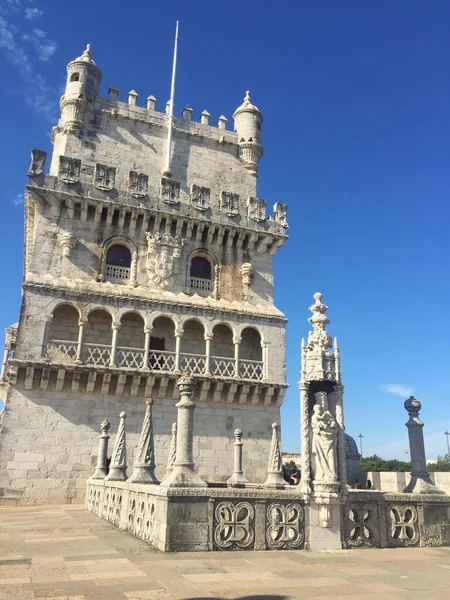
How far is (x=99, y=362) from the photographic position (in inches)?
916

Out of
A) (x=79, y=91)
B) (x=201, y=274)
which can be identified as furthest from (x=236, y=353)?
(x=79, y=91)

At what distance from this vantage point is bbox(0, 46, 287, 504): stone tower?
22.0 m

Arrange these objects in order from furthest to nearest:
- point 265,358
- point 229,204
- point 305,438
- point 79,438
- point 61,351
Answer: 1. point 229,204
2. point 265,358
3. point 61,351
4. point 79,438
5. point 305,438

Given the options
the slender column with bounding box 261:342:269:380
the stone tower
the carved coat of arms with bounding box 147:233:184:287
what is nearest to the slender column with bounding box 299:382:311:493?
the stone tower

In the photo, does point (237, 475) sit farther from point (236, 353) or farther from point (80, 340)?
point (80, 340)

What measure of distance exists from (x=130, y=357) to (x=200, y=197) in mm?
9585

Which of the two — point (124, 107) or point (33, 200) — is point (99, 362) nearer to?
point (33, 200)

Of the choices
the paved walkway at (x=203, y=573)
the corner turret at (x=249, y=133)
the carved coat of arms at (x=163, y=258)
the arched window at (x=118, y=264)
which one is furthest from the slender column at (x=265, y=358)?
the paved walkway at (x=203, y=573)

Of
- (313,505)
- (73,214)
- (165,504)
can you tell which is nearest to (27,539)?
(165,504)

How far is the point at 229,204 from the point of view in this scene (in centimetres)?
2808

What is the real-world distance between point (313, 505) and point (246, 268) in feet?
60.1

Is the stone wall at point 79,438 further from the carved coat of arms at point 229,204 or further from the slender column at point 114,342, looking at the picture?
the carved coat of arms at point 229,204

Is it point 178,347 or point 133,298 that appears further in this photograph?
point 178,347

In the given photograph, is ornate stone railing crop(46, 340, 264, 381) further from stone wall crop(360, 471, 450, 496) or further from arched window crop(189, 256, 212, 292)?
stone wall crop(360, 471, 450, 496)
